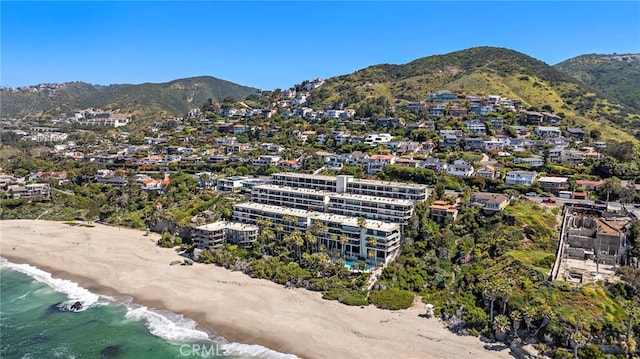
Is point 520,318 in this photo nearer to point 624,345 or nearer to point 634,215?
point 624,345

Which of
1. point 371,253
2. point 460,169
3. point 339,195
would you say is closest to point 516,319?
point 371,253

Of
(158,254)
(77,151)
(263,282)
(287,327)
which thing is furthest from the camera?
(77,151)

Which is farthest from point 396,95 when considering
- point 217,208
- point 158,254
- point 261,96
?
point 158,254

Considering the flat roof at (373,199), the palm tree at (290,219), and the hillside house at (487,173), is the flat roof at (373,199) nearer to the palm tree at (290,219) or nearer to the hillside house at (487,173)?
the palm tree at (290,219)

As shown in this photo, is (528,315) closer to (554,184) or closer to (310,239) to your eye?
(310,239)

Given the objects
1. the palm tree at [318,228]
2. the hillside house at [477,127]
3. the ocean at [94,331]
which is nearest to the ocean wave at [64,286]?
the ocean at [94,331]

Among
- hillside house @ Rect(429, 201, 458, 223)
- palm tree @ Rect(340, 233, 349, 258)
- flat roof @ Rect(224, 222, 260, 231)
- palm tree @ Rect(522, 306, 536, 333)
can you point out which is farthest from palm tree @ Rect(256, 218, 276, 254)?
palm tree @ Rect(522, 306, 536, 333)

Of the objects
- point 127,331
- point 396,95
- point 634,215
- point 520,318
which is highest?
point 396,95

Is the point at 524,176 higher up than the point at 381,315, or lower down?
higher up

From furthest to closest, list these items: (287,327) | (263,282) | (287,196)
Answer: (287,196) → (263,282) → (287,327)
